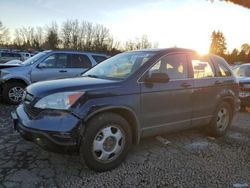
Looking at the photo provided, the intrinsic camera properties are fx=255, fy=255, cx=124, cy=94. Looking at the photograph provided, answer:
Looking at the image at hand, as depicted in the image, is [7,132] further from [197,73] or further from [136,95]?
[197,73]

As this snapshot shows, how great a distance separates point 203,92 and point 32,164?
326 cm

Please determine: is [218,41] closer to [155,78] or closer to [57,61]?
[57,61]

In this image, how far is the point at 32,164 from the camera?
3811 mm

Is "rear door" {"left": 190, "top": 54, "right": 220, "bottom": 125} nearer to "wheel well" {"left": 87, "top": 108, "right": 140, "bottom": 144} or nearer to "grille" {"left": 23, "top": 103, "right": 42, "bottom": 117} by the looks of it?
"wheel well" {"left": 87, "top": 108, "right": 140, "bottom": 144}

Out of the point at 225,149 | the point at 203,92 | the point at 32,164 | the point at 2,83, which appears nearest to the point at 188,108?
the point at 203,92

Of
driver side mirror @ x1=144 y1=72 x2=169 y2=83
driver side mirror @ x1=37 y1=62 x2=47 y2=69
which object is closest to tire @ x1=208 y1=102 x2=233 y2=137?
driver side mirror @ x1=144 y1=72 x2=169 y2=83

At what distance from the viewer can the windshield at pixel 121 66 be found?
4129mm

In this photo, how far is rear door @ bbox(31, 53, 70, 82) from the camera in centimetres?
809

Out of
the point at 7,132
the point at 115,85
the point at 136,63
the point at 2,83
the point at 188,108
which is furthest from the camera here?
the point at 2,83

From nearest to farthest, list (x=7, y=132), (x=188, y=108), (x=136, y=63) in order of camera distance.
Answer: (x=136, y=63)
(x=188, y=108)
(x=7, y=132)

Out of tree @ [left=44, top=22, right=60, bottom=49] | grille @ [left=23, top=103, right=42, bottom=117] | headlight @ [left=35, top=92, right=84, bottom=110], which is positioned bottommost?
grille @ [left=23, top=103, right=42, bottom=117]

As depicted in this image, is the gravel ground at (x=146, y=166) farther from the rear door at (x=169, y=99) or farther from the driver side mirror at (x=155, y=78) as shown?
the driver side mirror at (x=155, y=78)

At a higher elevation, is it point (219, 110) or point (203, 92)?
point (203, 92)

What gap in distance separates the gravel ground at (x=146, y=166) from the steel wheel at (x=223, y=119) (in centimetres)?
42
